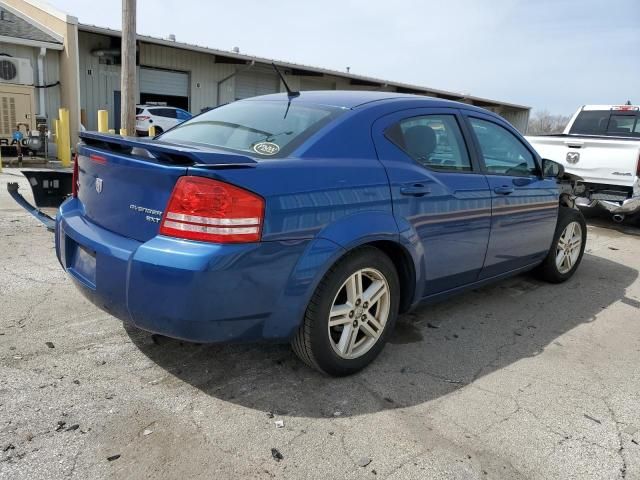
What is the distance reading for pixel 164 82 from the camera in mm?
21453

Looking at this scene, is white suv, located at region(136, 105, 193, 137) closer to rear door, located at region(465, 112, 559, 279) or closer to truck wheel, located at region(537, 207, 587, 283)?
truck wheel, located at region(537, 207, 587, 283)

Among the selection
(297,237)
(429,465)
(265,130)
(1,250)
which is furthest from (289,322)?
(1,250)

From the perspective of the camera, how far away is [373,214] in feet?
9.50

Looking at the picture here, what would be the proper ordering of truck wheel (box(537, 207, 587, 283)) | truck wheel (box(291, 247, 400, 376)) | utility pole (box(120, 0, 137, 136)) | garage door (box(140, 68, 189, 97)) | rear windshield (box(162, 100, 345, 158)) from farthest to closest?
garage door (box(140, 68, 189, 97)), utility pole (box(120, 0, 137, 136)), truck wheel (box(537, 207, 587, 283)), rear windshield (box(162, 100, 345, 158)), truck wheel (box(291, 247, 400, 376))

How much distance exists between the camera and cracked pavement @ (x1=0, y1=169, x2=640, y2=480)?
89.8 inches

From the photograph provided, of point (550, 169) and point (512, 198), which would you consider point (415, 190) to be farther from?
point (550, 169)

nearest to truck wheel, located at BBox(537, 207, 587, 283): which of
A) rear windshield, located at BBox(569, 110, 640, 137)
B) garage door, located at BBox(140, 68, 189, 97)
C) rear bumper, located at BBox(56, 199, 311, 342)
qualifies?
rear bumper, located at BBox(56, 199, 311, 342)

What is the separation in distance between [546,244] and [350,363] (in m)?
2.65

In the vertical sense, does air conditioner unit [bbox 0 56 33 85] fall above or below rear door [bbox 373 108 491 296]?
above

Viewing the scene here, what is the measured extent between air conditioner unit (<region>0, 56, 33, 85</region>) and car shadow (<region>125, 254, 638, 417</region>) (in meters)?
13.8

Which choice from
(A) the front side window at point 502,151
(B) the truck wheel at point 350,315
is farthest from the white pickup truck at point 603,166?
(B) the truck wheel at point 350,315

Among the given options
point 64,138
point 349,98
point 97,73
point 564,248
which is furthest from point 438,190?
point 97,73

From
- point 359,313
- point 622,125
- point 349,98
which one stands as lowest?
point 359,313

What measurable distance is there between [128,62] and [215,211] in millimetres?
7587
